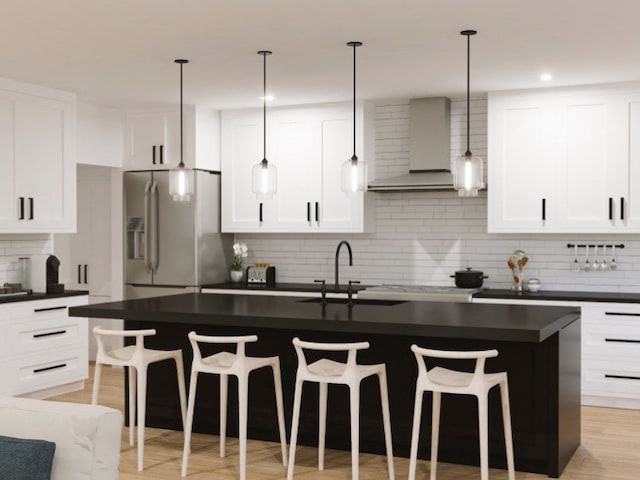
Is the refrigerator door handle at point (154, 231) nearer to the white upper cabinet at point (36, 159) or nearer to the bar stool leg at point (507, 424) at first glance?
the white upper cabinet at point (36, 159)

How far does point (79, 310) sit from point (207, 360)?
3.46 ft

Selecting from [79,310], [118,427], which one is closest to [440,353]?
[118,427]

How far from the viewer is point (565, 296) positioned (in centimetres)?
678

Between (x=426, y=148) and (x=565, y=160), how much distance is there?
4.05ft

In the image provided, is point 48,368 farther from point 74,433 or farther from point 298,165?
point 74,433

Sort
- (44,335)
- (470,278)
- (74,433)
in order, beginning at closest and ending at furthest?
(74,433)
(44,335)
(470,278)

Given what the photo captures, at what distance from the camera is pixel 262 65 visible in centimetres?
611

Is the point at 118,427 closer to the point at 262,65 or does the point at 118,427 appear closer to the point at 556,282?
the point at 262,65

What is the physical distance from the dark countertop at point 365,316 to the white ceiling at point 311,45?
1744mm

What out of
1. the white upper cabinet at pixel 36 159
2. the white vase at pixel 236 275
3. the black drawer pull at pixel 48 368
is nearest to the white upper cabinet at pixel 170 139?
the white upper cabinet at pixel 36 159

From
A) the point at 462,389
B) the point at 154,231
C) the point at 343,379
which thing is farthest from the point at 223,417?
the point at 154,231

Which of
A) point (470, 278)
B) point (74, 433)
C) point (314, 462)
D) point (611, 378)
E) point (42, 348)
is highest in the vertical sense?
point (470, 278)

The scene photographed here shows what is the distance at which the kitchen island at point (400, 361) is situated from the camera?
186 inches

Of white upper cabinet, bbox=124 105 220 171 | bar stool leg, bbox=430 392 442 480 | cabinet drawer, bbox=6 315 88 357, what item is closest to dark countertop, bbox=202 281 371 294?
white upper cabinet, bbox=124 105 220 171
